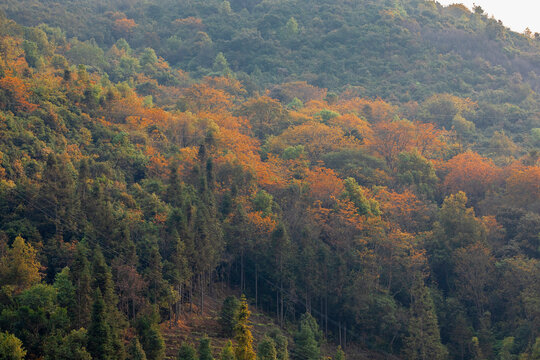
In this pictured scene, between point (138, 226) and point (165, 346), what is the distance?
665cm

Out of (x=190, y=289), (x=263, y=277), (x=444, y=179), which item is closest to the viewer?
(x=190, y=289)

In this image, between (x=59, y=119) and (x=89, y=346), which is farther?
(x=59, y=119)

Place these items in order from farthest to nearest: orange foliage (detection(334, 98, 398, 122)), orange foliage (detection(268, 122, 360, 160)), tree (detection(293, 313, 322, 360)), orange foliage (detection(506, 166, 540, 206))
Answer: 1. orange foliage (detection(334, 98, 398, 122))
2. orange foliage (detection(268, 122, 360, 160))
3. orange foliage (detection(506, 166, 540, 206))
4. tree (detection(293, 313, 322, 360))

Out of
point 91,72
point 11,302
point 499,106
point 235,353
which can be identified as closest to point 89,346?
point 11,302

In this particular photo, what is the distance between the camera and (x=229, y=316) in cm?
2802

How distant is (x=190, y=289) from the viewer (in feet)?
96.4

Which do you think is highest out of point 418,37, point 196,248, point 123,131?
point 418,37

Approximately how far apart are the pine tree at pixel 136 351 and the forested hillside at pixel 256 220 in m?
0.08

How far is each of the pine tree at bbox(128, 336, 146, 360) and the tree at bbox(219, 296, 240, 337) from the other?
19.1 ft

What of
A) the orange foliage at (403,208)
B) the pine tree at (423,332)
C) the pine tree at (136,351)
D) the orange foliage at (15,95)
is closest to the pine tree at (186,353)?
the pine tree at (136,351)

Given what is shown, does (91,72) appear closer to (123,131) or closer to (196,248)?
(123,131)

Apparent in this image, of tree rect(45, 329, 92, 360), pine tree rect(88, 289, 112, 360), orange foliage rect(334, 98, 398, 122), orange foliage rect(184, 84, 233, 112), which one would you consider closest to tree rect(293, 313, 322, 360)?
pine tree rect(88, 289, 112, 360)

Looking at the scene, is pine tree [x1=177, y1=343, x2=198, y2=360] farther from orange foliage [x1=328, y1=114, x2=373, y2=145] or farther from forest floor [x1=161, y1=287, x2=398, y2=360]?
orange foliage [x1=328, y1=114, x2=373, y2=145]

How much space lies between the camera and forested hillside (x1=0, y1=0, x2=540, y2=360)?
25.2 metres
